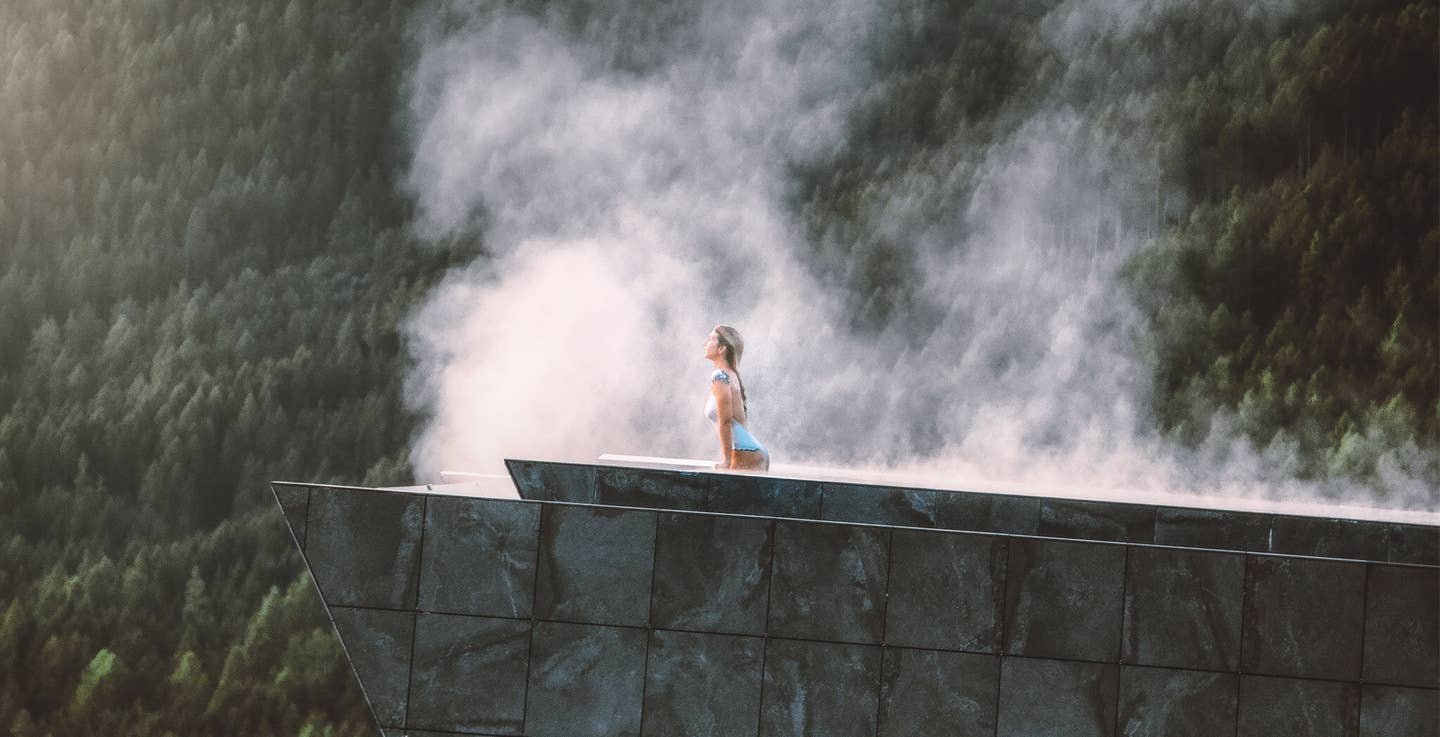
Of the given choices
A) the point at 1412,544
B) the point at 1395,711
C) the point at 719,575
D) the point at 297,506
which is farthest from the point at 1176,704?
the point at 297,506

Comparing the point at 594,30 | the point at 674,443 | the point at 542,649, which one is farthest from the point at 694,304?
the point at 542,649

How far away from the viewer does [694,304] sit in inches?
399

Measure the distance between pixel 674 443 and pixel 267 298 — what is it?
13.4ft

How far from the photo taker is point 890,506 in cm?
471

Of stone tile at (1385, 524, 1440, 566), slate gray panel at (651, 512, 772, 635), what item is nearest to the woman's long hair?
slate gray panel at (651, 512, 772, 635)

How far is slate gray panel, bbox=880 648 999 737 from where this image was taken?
3971 millimetres

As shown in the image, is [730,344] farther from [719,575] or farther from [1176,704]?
[1176,704]

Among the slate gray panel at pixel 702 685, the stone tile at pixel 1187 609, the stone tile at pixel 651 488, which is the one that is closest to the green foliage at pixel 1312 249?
the stone tile at pixel 1187 609

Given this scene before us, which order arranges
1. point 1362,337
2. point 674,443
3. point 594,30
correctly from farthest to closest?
1. point 594,30
2. point 674,443
3. point 1362,337

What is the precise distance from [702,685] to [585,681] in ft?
1.31

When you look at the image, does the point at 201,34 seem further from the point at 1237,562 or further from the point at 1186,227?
the point at 1237,562

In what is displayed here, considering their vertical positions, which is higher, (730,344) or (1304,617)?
(730,344)

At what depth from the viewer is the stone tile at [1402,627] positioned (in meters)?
3.84

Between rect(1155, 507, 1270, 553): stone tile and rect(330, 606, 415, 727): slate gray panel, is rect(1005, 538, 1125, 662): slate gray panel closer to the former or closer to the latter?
rect(1155, 507, 1270, 553): stone tile
